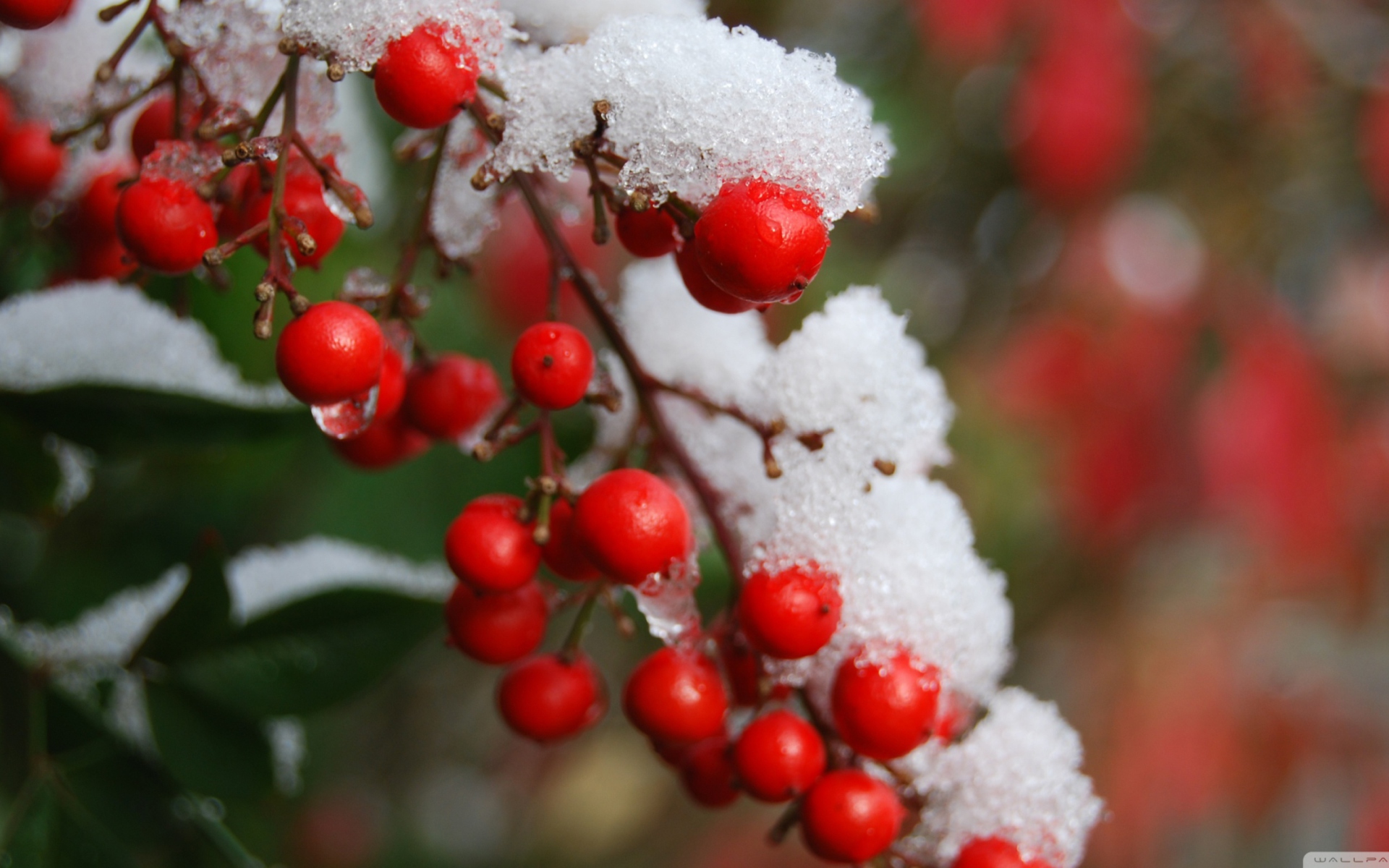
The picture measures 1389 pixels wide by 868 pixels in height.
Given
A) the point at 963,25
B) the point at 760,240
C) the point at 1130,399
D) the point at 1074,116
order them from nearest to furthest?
1. the point at 760,240
2. the point at 963,25
3. the point at 1074,116
4. the point at 1130,399

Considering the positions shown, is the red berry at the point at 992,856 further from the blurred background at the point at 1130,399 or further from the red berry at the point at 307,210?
the blurred background at the point at 1130,399

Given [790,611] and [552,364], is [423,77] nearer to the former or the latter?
[552,364]

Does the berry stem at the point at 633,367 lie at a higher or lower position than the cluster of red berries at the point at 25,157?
higher

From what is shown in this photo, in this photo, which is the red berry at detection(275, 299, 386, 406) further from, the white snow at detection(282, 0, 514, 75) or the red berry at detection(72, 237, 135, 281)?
the red berry at detection(72, 237, 135, 281)

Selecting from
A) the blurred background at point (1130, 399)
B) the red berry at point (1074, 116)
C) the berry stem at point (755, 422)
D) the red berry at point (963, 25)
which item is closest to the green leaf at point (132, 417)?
the berry stem at point (755, 422)

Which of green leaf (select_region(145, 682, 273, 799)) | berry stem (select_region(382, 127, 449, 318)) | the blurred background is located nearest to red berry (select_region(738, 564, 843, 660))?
berry stem (select_region(382, 127, 449, 318))

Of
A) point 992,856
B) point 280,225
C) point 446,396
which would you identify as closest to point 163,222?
point 280,225
